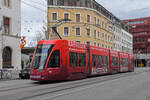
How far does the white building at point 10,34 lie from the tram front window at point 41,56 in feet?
38.6

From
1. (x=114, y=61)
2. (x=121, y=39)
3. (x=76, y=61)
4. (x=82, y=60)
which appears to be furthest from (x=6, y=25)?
(x=121, y=39)

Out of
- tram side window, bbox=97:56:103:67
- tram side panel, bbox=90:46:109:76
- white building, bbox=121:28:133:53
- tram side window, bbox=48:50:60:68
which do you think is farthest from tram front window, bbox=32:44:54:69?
white building, bbox=121:28:133:53

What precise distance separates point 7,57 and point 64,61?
14490mm

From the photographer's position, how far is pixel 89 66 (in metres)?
22.5

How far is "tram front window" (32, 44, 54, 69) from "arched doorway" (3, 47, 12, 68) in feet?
43.8

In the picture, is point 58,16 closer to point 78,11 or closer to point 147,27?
point 78,11

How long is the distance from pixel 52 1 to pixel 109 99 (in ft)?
145

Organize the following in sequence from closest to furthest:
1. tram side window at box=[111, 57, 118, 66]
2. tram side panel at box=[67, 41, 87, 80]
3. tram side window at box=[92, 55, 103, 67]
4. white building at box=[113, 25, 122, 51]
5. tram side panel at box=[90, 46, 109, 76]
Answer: tram side panel at box=[67, 41, 87, 80] → tram side panel at box=[90, 46, 109, 76] → tram side window at box=[92, 55, 103, 67] → tram side window at box=[111, 57, 118, 66] → white building at box=[113, 25, 122, 51]

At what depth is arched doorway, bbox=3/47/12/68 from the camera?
2962 cm

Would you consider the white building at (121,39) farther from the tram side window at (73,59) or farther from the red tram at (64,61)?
the tram side window at (73,59)

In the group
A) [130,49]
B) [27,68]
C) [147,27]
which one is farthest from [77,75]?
[147,27]

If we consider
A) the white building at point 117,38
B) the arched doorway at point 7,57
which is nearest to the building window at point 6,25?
the arched doorway at point 7,57

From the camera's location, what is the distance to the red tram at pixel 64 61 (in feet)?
55.1

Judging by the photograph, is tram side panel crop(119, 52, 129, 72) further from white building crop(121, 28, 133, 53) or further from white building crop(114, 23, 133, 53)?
white building crop(121, 28, 133, 53)
